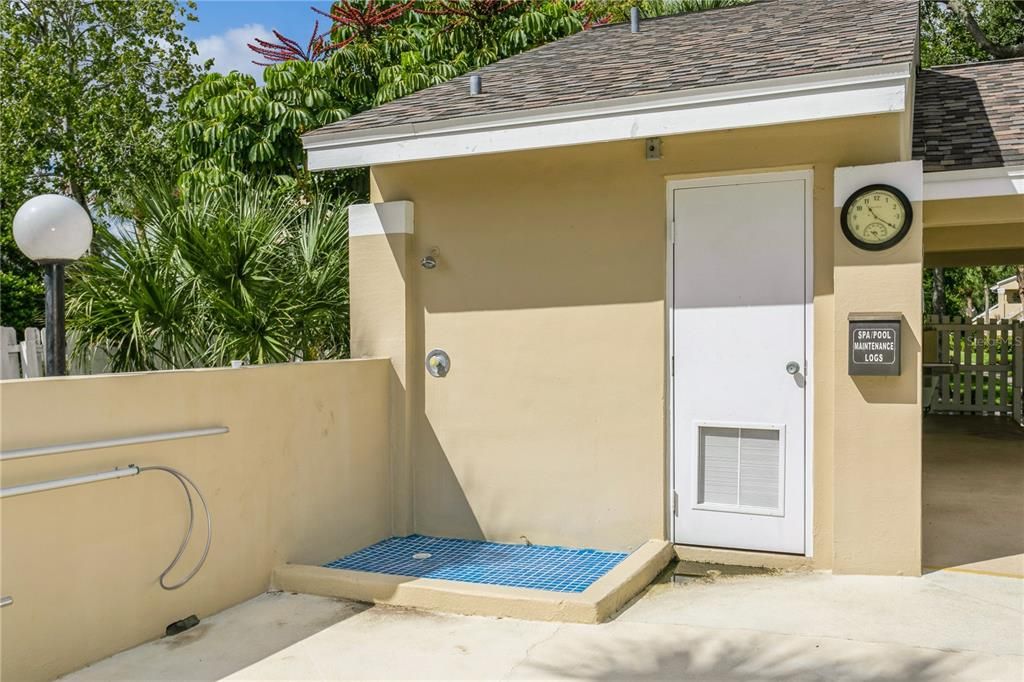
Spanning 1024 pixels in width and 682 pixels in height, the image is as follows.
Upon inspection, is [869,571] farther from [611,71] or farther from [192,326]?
[192,326]

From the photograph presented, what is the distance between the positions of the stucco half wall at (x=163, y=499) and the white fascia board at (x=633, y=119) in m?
1.71

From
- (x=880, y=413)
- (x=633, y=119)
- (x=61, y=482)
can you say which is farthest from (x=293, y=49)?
(x=880, y=413)

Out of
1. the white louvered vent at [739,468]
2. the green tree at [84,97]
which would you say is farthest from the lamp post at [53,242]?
the green tree at [84,97]

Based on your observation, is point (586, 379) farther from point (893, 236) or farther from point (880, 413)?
point (893, 236)

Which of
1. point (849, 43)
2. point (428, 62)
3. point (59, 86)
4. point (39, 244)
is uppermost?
point (59, 86)

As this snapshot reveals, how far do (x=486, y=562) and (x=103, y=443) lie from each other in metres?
2.80

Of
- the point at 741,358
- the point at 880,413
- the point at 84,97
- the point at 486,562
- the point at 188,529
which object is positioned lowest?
the point at 486,562

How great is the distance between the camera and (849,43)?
6.09m

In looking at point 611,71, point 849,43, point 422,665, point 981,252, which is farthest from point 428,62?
point 422,665

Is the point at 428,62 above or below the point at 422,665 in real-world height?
above

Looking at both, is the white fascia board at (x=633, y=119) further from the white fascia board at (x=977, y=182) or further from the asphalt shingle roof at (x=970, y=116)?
the asphalt shingle roof at (x=970, y=116)

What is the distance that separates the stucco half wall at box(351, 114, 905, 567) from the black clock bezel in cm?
13

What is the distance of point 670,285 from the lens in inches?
251

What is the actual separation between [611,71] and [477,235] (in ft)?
5.48
